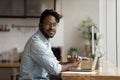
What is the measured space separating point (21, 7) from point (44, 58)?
114 inches

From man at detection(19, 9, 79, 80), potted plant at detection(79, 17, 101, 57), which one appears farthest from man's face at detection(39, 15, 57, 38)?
potted plant at detection(79, 17, 101, 57)

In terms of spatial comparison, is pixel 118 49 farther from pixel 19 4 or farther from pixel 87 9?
pixel 19 4

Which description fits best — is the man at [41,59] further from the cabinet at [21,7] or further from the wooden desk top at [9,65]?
the cabinet at [21,7]

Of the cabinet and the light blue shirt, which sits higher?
the cabinet

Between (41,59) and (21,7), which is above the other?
(21,7)

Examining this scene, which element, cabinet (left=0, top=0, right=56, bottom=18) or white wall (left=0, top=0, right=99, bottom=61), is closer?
cabinet (left=0, top=0, right=56, bottom=18)

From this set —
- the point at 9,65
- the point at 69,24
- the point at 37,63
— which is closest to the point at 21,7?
the point at 69,24

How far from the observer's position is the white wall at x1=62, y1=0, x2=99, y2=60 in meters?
5.16

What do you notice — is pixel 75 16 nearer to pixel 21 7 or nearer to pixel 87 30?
pixel 87 30

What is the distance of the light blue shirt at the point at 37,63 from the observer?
2238mm

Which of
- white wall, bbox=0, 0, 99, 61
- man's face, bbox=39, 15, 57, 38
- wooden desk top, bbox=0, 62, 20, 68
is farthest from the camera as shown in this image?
white wall, bbox=0, 0, 99, 61

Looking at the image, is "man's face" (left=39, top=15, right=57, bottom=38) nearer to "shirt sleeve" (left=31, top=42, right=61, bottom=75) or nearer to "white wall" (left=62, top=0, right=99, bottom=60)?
"shirt sleeve" (left=31, top=42, right=61, bottom=75)

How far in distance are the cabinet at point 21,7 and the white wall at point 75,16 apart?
1.12 feet

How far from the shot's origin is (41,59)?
7.35 feet
